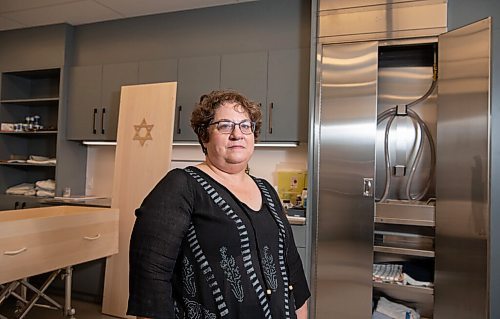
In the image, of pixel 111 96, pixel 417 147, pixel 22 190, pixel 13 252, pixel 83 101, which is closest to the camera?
pixel 13 252

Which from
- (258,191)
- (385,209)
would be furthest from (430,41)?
(258,191)


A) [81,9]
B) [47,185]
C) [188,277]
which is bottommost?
[188,277]

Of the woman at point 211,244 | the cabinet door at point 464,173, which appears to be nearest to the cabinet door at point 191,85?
the cabinet door at point 464,173

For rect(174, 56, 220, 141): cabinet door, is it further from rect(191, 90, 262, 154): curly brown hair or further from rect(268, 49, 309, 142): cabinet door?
rect(191, 90, 262, 154): curly brown hair

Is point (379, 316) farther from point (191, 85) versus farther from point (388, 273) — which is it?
point (191, 85)

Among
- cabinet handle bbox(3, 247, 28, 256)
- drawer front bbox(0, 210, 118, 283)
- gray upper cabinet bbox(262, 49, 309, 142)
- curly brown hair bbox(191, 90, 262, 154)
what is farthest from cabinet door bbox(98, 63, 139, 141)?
curly brown hair bbox(191, 90, 262, 154)

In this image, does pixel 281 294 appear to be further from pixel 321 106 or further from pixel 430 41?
pixel 430 41

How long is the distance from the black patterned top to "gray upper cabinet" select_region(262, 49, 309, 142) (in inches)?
71.7

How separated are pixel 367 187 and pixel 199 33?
194 cm

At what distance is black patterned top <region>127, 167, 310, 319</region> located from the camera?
0.98 m

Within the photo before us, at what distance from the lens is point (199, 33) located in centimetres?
328

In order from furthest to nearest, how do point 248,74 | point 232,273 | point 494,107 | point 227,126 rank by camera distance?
point 248,74 < point 494,107 < point 227,126 < point 232,273

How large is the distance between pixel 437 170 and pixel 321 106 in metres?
0.87

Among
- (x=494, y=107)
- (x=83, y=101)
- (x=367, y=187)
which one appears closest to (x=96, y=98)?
(x=83, y=101)
